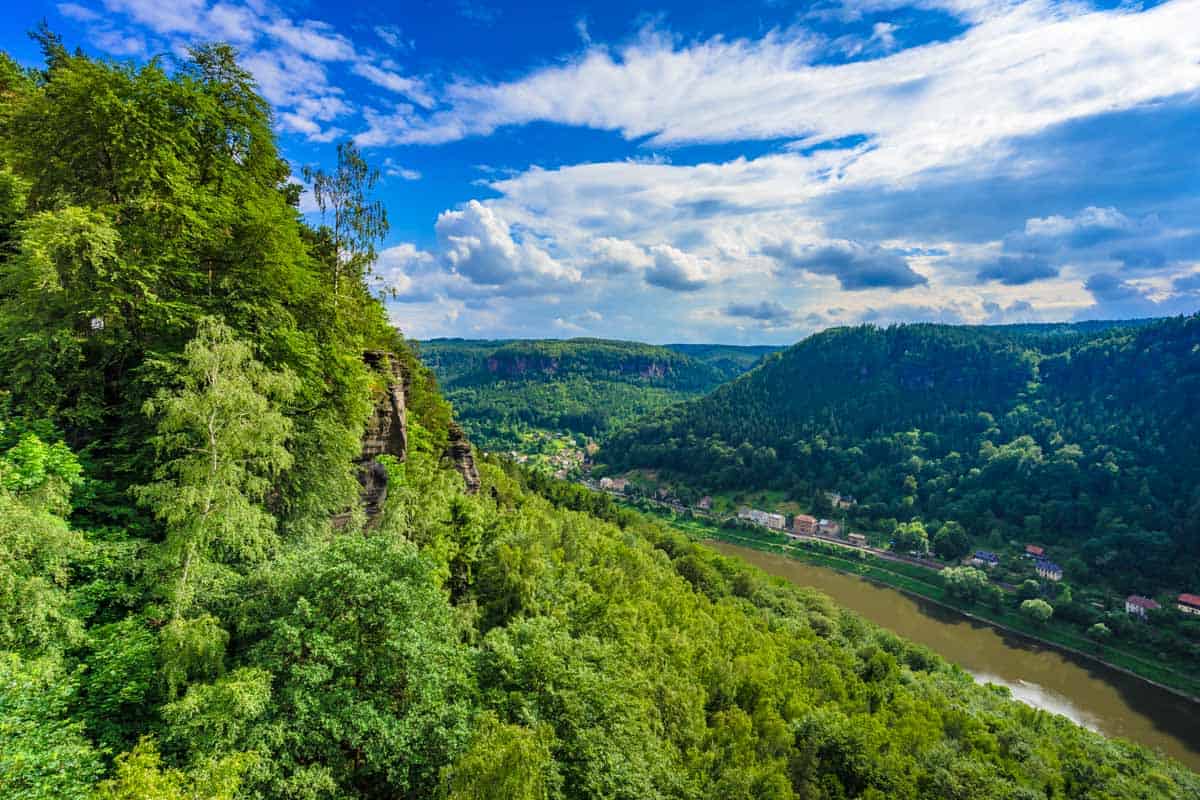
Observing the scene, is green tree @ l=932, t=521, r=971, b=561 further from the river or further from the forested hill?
the river

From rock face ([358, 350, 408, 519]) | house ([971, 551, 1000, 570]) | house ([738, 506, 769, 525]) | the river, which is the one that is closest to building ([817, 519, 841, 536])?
house ([738, 506, 769, 525])

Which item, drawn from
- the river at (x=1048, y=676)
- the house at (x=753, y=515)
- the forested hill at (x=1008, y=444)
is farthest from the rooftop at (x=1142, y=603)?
the house at (x=753, y=515)

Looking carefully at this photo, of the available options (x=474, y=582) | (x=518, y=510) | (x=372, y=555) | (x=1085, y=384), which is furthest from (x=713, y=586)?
(x=1085, y=384)

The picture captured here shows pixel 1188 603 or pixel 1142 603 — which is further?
pixel 1142 603

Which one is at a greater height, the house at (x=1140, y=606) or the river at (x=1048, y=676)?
the house at (x=1140, y=606)

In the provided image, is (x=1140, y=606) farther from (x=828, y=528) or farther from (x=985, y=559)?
(x=828, y=528)

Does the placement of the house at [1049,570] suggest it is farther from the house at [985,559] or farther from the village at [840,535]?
the house at [985,559]

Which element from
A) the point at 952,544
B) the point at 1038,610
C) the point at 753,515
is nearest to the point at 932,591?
the point at 1038,610
